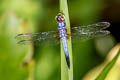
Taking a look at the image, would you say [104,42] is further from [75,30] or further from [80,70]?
[75,30]

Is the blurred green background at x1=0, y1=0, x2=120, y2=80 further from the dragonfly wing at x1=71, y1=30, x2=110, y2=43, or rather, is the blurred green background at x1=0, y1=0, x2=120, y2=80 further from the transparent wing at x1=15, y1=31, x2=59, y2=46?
the dragonfly wing at x1=71, y1=30, x2=110, y2=43

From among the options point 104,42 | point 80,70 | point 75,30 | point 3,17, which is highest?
point 3,17

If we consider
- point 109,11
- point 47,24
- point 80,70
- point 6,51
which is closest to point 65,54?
point 6,51

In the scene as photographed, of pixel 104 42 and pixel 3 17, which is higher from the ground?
pixel 3 17

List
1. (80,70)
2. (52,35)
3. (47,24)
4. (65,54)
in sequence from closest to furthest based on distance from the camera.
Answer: (65,54) → (52,35) → (80,70) → (47,24)

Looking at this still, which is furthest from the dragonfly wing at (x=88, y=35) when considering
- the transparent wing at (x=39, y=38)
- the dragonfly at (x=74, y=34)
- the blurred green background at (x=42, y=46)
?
the blurred green background at (x=42, y=46)
